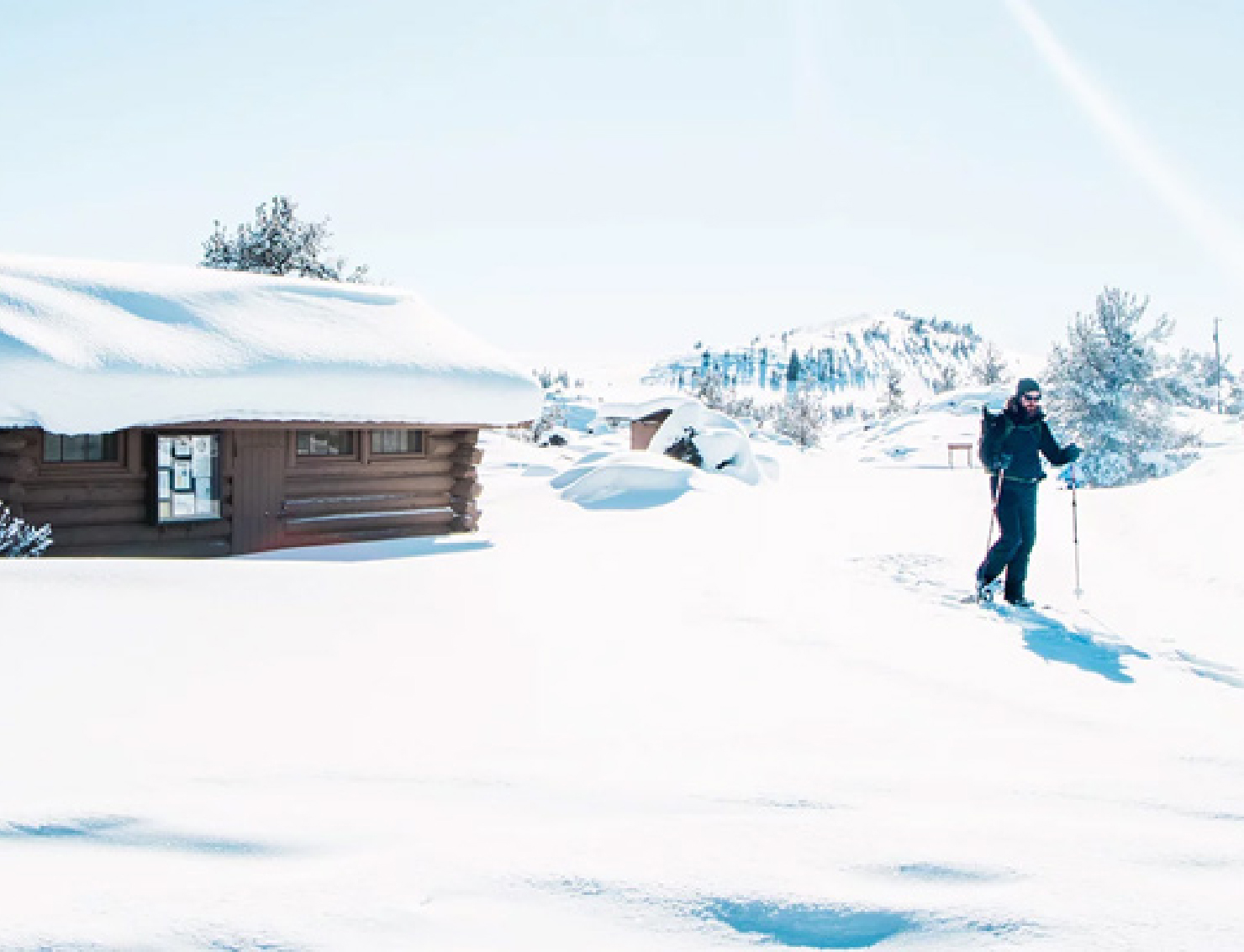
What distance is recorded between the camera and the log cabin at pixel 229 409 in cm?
914

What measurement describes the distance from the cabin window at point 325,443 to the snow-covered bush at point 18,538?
3.33 meters

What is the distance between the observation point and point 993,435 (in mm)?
7176

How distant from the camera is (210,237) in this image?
2792 centimetres

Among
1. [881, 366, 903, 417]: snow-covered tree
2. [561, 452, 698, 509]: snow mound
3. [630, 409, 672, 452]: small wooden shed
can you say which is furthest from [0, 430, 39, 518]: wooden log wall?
[881, 366, 903, 417]: snow-covered tree

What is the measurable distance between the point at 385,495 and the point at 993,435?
27.8ft

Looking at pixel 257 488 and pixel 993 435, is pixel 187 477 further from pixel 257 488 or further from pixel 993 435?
pixel 993 435

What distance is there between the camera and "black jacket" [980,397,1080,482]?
7.07m

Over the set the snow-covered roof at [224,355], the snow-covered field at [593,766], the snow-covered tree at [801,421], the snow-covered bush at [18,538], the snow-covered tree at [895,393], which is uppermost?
the snow-covered tree at [895,393]

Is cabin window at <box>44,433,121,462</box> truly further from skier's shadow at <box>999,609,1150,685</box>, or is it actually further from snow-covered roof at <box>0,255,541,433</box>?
skier's shadow at <box>999,609,1150,685</box>

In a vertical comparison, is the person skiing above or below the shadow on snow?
above

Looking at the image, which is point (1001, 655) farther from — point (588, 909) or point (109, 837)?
point (109, 837)

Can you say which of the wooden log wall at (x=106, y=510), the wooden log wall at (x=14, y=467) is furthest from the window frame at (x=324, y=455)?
the wooden log wall at (x=14, y=467)

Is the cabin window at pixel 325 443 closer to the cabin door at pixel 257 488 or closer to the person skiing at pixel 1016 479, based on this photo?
the cabin door at pixel 257 488

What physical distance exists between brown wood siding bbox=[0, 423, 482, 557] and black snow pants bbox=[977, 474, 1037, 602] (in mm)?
7960
